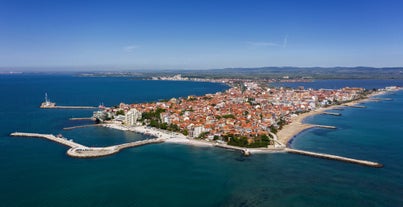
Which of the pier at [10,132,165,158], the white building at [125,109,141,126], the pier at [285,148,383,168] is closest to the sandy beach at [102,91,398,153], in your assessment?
the white building at [125,109,141,126]

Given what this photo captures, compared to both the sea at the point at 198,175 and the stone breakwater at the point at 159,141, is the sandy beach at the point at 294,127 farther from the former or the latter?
the sea at the point at 198,175

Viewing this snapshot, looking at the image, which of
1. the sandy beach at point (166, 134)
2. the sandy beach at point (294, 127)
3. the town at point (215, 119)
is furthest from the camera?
the sandy beach at point (294, 127)

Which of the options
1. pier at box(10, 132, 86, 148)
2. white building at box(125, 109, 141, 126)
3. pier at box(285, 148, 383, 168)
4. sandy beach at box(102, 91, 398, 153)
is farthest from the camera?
white building at box(125, 109, 141, 126)

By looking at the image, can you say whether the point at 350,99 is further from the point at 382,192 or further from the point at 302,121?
the point at 382,192

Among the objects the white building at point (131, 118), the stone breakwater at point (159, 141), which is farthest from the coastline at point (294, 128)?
the white building at point (131, 118)

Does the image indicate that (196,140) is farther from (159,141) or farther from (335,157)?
(335,157)

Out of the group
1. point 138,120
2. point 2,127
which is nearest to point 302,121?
point 138,120

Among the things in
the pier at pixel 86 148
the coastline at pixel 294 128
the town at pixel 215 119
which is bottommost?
the pier at pixel 86 148

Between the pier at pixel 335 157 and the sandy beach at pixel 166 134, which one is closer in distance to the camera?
the pier at pixel 335 157

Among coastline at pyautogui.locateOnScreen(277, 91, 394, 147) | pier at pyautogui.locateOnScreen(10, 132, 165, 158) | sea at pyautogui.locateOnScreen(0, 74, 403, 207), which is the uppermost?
coastline at pyautogui.locateOnScreen(277, 91, 394, 147)

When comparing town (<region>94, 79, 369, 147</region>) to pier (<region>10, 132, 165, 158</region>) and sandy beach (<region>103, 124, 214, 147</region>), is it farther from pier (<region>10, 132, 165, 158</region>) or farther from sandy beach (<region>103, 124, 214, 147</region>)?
pier (<region>10, 132, 165, 158</region>)

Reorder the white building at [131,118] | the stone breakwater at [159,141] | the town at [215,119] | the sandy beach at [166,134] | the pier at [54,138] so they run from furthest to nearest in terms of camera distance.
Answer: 1. the white building at [131,118]
2. the town at [215,119]
3. the sandy beach at [166,134]
4. the pier at [54,138]
5. the stone breakwater at [159,141]

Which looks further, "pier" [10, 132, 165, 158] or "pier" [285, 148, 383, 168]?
"pier" [10, 132, 165, 158]
